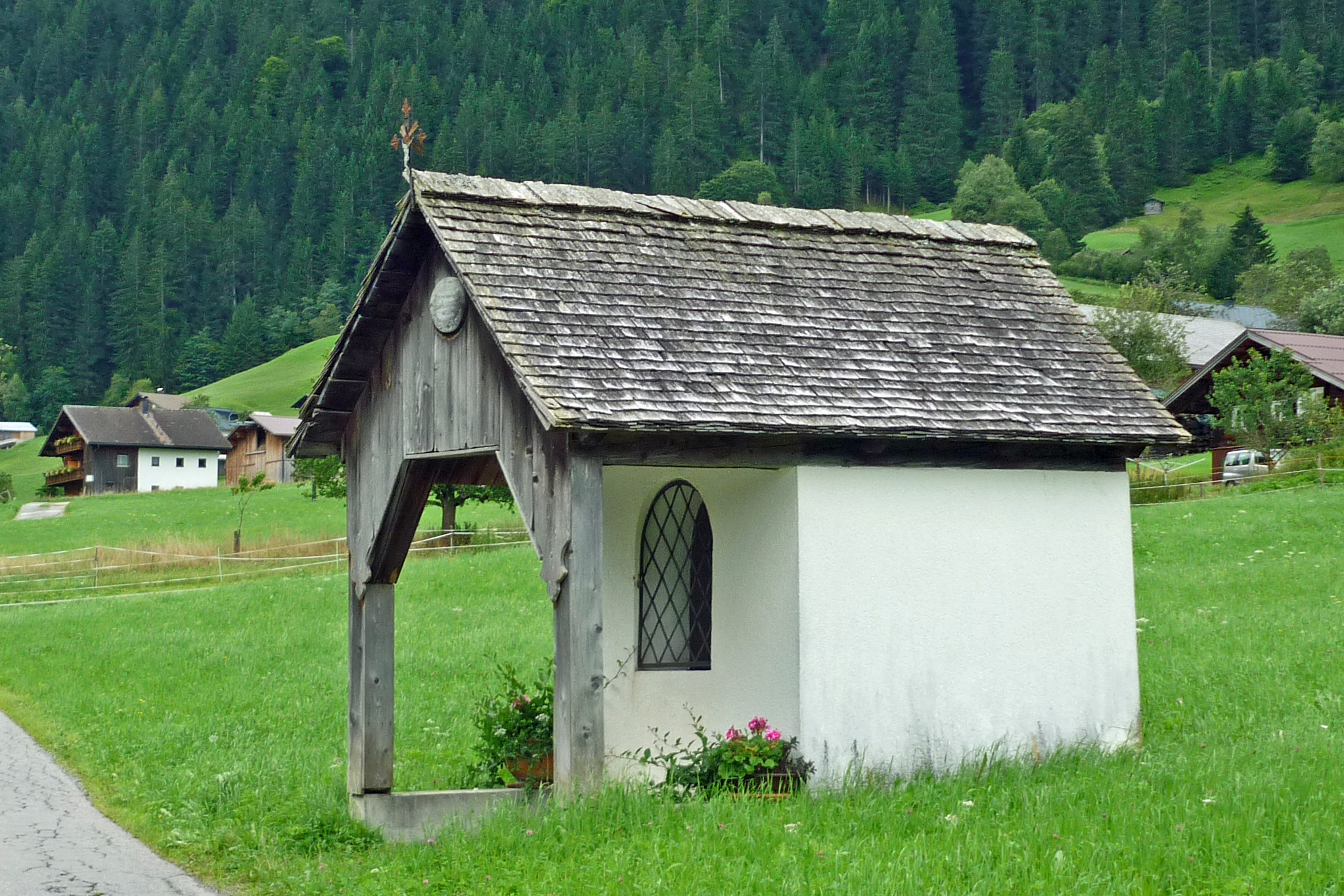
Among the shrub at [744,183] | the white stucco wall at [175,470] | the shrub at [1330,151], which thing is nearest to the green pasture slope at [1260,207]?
the shrub at [1330,151]

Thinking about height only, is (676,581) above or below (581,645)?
above

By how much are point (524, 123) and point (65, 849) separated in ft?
450

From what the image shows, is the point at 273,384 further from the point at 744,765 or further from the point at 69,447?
the point at 744,765

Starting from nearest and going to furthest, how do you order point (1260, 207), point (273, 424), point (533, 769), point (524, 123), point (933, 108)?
point (533, 769) < point (273, 424) < point (1260, 207) < point (524, 123) < point (933, 108)

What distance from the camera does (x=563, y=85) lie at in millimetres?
152500

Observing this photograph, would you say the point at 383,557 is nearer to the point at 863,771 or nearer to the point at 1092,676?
the point at 863,771

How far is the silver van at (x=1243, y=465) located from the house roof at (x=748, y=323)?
27.0 metres

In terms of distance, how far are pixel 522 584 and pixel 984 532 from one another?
16.5 meters

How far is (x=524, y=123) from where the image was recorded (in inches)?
5556

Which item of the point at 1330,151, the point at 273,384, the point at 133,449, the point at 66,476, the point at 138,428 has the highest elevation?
the point at 1330,151

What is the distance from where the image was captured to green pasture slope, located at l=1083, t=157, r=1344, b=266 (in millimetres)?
100938

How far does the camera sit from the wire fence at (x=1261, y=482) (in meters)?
31.0

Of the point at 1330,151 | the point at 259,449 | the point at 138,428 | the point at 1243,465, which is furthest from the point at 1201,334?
the point at 138,428

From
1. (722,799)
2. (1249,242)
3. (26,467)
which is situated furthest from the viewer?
(1249,242)
